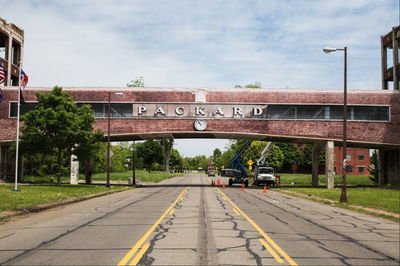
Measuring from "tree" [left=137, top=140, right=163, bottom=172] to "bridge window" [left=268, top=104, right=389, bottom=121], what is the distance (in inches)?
3780

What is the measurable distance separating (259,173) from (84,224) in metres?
36.9

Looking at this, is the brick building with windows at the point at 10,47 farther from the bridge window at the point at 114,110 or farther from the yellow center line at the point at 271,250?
the yellow center line at the point at 271,250

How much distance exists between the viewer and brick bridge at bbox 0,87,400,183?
45.1m

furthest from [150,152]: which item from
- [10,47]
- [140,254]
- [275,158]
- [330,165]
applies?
[140,254]

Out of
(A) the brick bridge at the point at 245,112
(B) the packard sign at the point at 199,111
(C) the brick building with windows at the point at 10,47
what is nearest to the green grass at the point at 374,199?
(A) the brick bridge at the point at 245,112

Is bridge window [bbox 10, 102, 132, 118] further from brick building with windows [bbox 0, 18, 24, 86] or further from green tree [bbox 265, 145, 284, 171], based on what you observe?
green tree [bbox 265, 145, 284, 171]

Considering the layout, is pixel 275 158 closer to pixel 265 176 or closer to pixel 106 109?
pixel 265 176

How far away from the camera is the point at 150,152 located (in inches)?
5640

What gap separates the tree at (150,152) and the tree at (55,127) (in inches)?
4049

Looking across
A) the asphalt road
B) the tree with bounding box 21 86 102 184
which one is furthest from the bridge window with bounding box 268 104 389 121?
the asphalt road

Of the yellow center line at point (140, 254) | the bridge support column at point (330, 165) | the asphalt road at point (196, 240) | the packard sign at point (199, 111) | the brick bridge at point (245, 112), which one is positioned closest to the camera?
the yellow center line at point (140, 254)

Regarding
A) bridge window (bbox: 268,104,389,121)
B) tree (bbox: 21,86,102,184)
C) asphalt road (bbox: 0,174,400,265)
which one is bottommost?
asphalt road (bbox: 0,174,400,265)

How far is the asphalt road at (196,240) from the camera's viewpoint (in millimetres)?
8438

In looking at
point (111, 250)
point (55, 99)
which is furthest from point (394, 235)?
point (55, 99)
